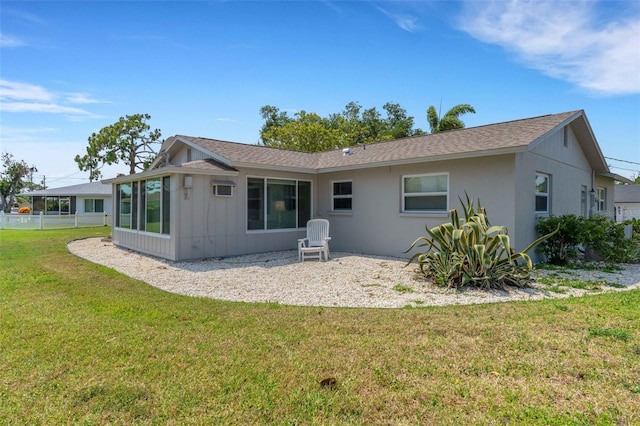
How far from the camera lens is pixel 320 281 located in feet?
22.0

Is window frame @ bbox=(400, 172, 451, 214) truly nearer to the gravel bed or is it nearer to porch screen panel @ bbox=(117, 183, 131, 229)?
the gravel bed

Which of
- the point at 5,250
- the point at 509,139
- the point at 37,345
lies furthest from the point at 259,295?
the point at 5,250

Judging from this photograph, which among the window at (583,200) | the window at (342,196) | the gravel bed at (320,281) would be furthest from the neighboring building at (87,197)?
the window at (583,200)

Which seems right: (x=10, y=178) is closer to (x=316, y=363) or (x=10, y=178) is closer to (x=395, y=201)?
(x=395, y=201)

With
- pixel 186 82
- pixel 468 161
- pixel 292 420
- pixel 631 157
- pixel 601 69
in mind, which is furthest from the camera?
pixel 631 157

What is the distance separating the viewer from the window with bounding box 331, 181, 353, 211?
35.8ft

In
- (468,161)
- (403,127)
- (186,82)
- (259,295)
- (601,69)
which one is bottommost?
(259,295)

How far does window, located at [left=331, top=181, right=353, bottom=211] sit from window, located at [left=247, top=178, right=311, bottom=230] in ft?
2.78

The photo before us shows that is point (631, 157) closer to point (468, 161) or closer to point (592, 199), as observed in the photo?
point (592, 199)

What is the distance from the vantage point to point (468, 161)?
8.30 m

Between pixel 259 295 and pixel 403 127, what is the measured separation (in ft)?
99.2

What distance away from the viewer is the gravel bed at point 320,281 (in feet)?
17.9

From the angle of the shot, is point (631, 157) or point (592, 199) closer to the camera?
point (592, 199)

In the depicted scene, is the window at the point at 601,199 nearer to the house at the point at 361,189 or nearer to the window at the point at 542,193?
the house at the point at 361,189
